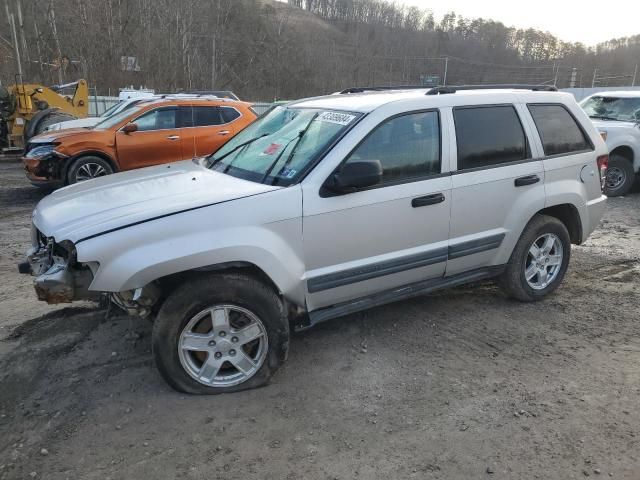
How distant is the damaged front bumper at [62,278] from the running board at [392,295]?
4.53ft

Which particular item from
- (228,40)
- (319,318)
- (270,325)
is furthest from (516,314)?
(228,40)

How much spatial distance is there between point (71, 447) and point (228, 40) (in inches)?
1985

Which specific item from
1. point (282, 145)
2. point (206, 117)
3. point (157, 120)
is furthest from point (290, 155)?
point (206, 117)

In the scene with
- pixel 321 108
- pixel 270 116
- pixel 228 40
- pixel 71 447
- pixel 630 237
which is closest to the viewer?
pixel 71 447

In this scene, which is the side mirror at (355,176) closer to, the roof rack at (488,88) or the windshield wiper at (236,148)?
the windshield wiper at (236,148)

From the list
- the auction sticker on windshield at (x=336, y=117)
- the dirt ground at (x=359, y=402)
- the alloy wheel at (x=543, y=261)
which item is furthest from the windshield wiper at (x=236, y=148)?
the alloy wheel at (x=543, y=261)

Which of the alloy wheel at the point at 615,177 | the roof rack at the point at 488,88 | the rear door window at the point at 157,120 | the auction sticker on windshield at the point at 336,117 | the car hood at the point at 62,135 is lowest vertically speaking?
the alloy wheel at the point at 615,177

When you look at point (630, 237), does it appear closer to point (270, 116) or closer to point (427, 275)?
point (427, 275)

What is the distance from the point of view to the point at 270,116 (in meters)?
4.44

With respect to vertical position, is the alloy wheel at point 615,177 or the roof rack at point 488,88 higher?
the roof rack at point 488,88

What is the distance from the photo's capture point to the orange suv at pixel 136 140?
28.8 feet

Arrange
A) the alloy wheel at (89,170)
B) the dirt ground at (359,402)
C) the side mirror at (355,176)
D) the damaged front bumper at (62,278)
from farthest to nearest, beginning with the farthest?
the alloy wheel at (89,170) → the side mirror at (355,176) → the damaged front bumper at (62,278) → the dirt ground at (359,402)

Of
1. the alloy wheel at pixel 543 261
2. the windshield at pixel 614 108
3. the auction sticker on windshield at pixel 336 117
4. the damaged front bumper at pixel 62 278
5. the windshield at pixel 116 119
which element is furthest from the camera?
the windshield at pixel 614 108

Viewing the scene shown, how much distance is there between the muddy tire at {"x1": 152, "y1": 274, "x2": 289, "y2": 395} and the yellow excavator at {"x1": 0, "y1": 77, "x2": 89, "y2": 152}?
11.5 m
